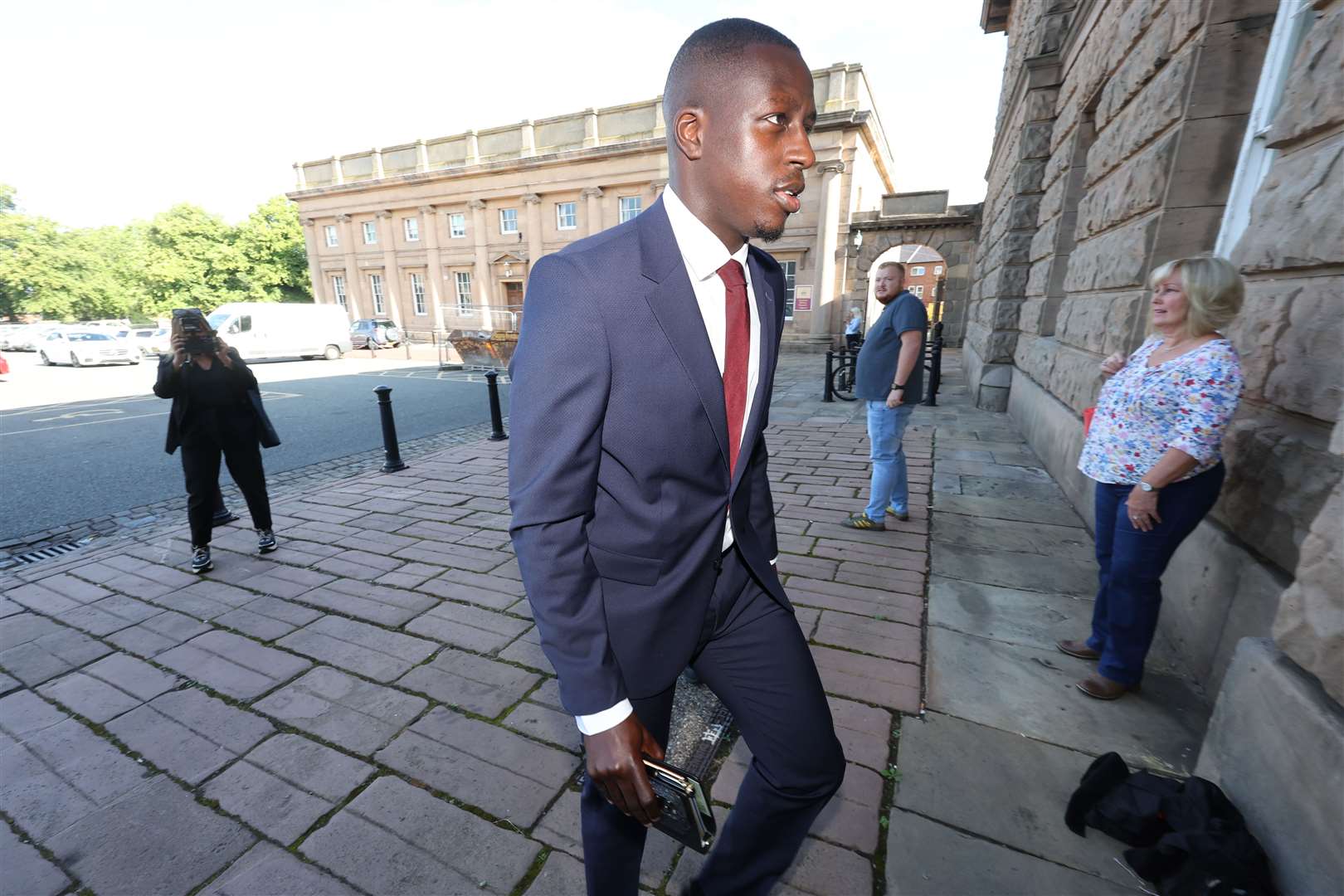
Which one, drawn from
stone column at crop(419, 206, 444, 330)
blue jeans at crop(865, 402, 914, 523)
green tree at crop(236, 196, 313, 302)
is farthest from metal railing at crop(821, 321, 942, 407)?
green tree at crop(236, 196, 313, 302)

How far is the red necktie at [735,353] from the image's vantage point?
1.32 metres

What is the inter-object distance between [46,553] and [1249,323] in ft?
24.9

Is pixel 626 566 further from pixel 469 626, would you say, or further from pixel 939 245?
pixel 939 245

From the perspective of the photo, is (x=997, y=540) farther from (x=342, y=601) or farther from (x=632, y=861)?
(x=342, y=601)

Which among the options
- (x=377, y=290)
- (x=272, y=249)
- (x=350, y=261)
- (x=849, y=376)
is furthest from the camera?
(x=272, y=249)

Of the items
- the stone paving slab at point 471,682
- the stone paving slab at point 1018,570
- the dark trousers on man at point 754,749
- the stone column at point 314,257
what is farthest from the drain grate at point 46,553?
the stone column at point 314,257

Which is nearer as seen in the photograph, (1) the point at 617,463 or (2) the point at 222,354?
(1) the point at 617,463

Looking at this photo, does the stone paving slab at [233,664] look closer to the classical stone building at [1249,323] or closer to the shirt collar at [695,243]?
the shirt collar at [695,243]

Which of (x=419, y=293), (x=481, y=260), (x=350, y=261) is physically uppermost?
(x=350, y=261)

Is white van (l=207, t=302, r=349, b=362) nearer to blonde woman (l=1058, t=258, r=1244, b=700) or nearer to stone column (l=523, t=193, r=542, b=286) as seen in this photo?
stone column (l=523, t=193, r=542, b=286)

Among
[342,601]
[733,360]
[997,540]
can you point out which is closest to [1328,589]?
[733,360]

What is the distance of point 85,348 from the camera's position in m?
21.3

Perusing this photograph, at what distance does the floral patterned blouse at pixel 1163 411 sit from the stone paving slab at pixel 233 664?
3.86 meters

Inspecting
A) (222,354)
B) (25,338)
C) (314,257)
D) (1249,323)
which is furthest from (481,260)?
(1249,323)
